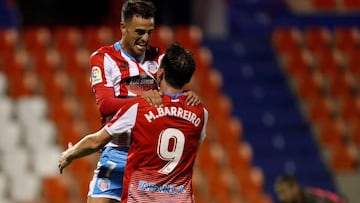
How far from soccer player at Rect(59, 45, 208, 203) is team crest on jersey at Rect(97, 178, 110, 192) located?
1.21 feet

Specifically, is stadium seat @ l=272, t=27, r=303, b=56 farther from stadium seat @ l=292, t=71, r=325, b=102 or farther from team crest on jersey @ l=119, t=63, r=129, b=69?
team crest on jersey @ l=119, t=63, r=129, b=69

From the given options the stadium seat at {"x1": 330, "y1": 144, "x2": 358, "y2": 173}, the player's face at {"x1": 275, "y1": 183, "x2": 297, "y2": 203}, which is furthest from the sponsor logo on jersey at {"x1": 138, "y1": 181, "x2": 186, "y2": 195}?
the stadium seat at {"x1": 330, "y1": 144, "x2": 358, "y2": 173}

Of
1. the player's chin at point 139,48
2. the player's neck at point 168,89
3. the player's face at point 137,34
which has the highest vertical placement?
the player's face at point 137,34

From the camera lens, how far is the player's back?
15.7 ft

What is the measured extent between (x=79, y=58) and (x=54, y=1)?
339 centimetres

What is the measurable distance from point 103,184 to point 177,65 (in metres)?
0.93

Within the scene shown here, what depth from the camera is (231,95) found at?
12203 mm

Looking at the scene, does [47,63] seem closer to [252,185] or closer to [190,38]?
[190,38]

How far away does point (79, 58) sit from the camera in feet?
37.5

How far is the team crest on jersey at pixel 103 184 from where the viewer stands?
17.3 feet

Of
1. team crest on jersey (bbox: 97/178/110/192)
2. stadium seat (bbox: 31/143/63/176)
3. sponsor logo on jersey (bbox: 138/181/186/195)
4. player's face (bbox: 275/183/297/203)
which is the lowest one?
stadium seat (bbox: 31/143/63/176)

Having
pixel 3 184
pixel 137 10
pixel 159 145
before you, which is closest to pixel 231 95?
pixel 3 184

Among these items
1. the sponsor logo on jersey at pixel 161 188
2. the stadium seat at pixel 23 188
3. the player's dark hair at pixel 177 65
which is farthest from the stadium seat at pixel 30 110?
the player's dark hair at pixel 177 65

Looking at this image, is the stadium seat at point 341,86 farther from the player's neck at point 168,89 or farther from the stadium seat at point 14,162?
the player's neck at point 168,89
